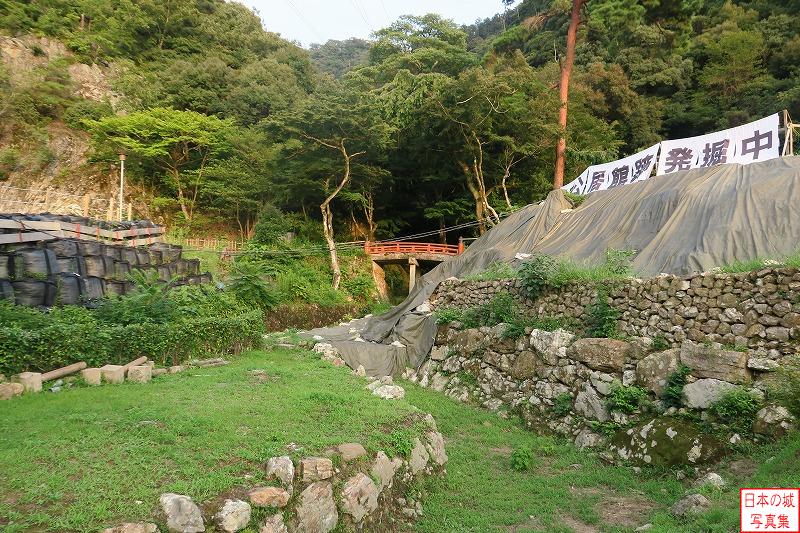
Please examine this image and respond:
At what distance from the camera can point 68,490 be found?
3.63 metres

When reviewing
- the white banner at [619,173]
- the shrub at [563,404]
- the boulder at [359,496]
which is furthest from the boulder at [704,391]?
the white banner at [619,173]

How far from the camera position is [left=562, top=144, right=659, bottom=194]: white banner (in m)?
12.4

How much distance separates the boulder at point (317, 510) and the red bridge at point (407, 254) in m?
16.5

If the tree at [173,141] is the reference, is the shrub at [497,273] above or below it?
below

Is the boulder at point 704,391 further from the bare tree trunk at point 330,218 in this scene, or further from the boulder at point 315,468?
the bare tree trunk at point 330,218

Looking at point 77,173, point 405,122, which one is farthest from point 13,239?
point 77,173

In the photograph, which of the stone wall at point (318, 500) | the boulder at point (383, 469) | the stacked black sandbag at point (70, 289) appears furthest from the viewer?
the stacked black sandbag at point (70, 289)

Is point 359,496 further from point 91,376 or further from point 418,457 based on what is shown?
point 91,376

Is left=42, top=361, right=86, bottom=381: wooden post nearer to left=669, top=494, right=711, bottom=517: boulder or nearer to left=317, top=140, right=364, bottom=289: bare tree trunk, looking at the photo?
left=669, top=494, right=711, bottom=517: boulder

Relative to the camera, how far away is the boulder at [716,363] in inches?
243

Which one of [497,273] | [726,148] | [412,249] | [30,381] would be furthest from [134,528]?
[412,249]

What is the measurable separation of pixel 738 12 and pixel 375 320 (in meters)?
28.7

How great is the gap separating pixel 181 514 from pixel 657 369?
6352 mm

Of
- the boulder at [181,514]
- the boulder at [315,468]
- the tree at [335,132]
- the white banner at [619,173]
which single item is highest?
the tree at [335,132]
